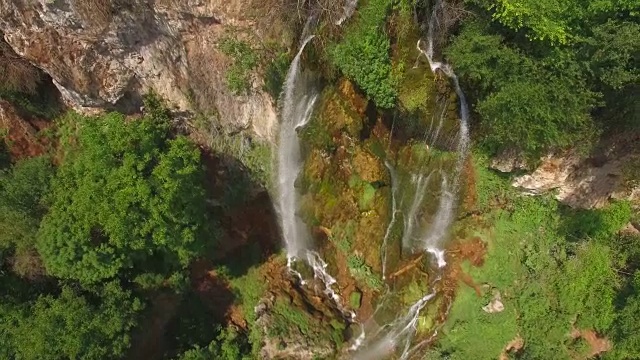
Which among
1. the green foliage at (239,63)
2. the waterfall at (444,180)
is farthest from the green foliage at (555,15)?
the green foliage at (239,63)

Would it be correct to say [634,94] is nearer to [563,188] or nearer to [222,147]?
[563,188]

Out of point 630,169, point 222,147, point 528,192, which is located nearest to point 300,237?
point 222,147

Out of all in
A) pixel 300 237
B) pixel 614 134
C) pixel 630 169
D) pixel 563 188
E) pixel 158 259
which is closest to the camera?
pixel 614 134

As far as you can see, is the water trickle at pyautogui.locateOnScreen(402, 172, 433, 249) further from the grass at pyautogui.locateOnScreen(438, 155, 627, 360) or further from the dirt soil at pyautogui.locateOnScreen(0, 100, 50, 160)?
the dirt soil at pyautogui.locateOnScreen(0, 100, 50, 160)

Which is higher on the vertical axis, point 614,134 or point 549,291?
point 614,134

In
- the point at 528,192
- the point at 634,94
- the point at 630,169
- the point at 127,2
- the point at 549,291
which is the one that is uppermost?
the point at 127,2

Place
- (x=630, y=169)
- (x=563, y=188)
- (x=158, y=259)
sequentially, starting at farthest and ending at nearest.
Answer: (x=158, y=259)
(x=563, y=188)
(x=630, y=169)

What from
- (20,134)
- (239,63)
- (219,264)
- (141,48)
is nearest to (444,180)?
(239,63)

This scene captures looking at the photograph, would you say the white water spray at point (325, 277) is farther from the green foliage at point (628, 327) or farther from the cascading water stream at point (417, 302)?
the green foliage at point (628, 327)
